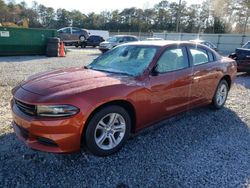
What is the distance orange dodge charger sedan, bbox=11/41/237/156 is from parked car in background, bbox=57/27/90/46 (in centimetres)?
2402

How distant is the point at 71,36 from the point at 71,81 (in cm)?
2536

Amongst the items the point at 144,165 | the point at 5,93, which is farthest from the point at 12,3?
the point at 144,165

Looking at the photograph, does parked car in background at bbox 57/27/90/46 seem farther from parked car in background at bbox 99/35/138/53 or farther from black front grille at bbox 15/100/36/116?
black front grille at bbox 15/100/36/116

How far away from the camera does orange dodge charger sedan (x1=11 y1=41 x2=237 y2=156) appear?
3.12 metres

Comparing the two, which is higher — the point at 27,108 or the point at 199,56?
the point at 199,56

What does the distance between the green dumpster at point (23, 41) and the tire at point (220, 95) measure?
40.8 feet

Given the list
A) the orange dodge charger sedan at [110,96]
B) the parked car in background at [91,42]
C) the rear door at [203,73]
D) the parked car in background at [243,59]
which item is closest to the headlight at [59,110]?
the orange dodge charger sedan at [110,96]

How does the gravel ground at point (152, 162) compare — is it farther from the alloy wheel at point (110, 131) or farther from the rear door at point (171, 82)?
the rear door at point (171, 82)

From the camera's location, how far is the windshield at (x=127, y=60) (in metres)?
4.04

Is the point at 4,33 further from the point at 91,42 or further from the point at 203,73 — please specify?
the point at 91,42

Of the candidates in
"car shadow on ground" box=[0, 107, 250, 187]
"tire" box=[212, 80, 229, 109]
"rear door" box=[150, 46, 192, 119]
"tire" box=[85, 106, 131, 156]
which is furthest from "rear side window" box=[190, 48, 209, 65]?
"tire" box=[85, 106, 131, 156]

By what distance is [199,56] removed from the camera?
16.7ft

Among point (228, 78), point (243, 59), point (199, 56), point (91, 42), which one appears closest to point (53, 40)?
point (243, 59)

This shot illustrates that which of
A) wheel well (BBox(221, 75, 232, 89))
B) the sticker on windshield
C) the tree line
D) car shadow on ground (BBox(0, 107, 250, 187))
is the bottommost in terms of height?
car shadow on ground (BBox(0, 107, 250, 187))
